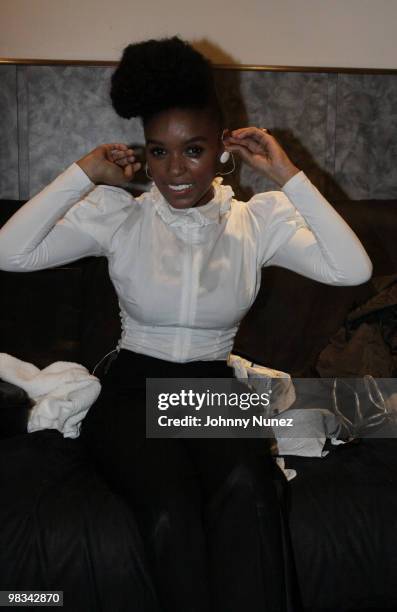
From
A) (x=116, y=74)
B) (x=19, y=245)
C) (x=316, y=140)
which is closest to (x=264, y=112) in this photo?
(x=316, y=140)

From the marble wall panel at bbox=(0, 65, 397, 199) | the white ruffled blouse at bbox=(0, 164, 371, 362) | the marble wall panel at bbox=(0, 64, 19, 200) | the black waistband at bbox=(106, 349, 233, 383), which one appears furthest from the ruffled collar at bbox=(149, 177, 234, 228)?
the marble wall panel at bbox=(0, 64, 19, 200)

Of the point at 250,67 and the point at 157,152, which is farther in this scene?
the point at 250,67

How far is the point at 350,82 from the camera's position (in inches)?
108

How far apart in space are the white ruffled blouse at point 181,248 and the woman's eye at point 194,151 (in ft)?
0.43

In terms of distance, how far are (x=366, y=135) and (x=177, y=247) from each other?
1285mm

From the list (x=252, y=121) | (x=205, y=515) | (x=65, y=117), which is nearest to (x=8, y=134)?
(x=65, y=117)

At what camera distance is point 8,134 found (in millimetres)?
2668

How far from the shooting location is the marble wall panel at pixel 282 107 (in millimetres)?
2711

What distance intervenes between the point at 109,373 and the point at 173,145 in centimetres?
53

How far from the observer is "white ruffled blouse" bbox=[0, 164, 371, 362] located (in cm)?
169

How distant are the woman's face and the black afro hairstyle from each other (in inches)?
1.0

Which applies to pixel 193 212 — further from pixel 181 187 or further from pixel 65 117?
pixel 65 117

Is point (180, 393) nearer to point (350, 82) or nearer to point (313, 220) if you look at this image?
point (313, 220)

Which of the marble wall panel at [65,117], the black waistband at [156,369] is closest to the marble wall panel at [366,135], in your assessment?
the marble wall panel at [65,117]
